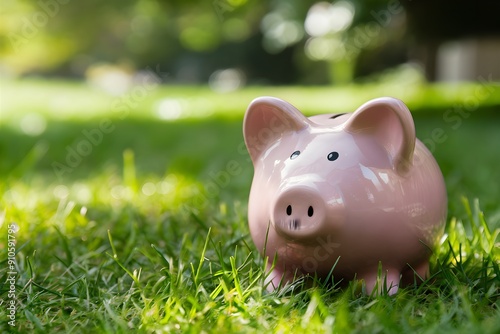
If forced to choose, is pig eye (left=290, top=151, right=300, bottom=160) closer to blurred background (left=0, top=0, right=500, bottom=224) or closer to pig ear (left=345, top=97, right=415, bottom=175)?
pig ear (left=345, top=97, right=415, bottom=175)

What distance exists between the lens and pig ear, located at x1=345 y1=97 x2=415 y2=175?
1634 mm

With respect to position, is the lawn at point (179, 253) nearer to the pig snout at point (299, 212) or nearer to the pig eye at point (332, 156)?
the pig snout at point (299, 212)

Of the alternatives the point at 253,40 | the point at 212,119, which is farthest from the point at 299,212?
the point at 253,40

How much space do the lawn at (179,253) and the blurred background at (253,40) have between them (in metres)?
1.54

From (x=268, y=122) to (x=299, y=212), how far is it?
14.7 inches

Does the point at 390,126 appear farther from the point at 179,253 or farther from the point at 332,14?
the point at 332,14

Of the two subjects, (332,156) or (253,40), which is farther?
(253,40)

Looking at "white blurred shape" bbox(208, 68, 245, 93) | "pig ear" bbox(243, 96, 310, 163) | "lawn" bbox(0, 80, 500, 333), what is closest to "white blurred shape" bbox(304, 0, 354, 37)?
"lawn" bbox(0, 80, 500, 333)

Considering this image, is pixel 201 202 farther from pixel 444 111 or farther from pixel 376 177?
pixel 444 111

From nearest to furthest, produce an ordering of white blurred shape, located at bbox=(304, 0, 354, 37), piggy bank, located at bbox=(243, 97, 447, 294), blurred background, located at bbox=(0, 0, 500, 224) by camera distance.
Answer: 1. piggy bank, located at bbox=(243, 97, 447, 294)
2. blurred background, located at bbox=(0, 0, 500, 224)
3. white blurred shape, located at bbox=(304, 0, 354, 37)

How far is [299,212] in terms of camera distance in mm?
1599

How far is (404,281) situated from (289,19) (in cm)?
479

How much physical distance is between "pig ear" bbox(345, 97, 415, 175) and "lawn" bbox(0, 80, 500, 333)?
324 millimetres

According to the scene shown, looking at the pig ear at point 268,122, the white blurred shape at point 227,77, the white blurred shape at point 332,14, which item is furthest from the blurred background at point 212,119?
the white blurred shape at point 227,77
